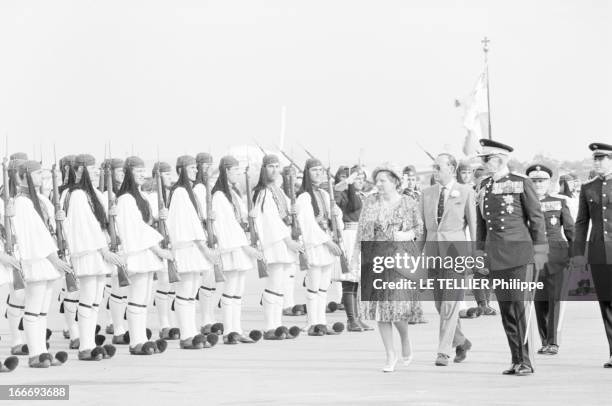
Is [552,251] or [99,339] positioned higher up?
[552,251]

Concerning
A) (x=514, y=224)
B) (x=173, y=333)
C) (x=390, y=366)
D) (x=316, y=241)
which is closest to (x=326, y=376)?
(x=390, y=366)

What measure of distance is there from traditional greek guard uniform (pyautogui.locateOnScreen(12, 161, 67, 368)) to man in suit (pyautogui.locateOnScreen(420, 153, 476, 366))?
3.71m

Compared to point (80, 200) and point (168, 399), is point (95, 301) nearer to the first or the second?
point (80, 200)

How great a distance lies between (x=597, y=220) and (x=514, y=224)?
1133mm

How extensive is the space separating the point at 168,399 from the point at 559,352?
16.0 ft

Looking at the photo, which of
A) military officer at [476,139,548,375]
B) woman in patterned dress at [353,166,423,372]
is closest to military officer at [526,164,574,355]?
military officer at [476,139,548,375]

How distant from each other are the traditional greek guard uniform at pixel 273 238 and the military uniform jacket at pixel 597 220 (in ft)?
12.6

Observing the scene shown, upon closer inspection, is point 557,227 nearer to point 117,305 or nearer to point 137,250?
point 137,250

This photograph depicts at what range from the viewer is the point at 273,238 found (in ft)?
49.5

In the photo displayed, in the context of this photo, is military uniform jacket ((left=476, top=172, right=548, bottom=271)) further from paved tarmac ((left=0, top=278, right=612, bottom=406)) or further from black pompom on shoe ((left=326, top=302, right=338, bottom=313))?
black pompom on shoe ((left=326, top=302, right=338, bottom=313))

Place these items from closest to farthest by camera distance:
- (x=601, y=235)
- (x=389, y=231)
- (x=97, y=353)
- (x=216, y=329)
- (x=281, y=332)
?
(x=389, y=231), (x=601, y=235), (x=97, y=353), (x=281, y=332), (x=216, y=329)

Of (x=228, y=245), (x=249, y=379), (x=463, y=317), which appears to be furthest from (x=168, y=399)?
(x=463, y=317)

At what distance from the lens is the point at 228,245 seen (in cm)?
1477

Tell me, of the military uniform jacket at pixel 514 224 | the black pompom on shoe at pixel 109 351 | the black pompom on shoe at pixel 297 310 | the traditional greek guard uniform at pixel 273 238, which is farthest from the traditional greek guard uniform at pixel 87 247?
the black pompom on shoe at pixel 297 310
